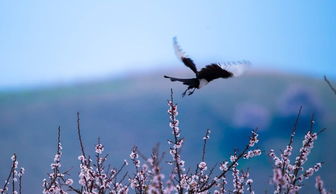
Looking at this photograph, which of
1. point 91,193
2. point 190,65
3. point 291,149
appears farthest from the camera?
point 291,149

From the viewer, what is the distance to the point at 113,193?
23.5ft

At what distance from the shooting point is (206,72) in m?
3.95

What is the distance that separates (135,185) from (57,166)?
1.51 m

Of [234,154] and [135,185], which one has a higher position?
[234,154]

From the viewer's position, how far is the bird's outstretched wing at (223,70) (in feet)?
12.7

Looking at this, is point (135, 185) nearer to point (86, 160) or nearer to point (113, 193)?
point (113, 193)

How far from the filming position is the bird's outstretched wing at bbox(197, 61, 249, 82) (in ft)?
12.7

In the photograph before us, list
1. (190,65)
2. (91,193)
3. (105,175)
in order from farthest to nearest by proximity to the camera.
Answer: (105,175), (91,193), (190,65)

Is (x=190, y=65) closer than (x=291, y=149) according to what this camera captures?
Yes

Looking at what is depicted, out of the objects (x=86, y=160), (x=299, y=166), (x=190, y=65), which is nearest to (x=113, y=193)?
(x=86, y=160)

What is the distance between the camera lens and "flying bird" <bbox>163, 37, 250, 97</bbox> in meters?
3.89

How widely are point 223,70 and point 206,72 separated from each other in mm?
179

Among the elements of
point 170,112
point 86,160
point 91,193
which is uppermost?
point 170,112

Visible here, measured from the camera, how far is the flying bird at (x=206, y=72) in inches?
153
